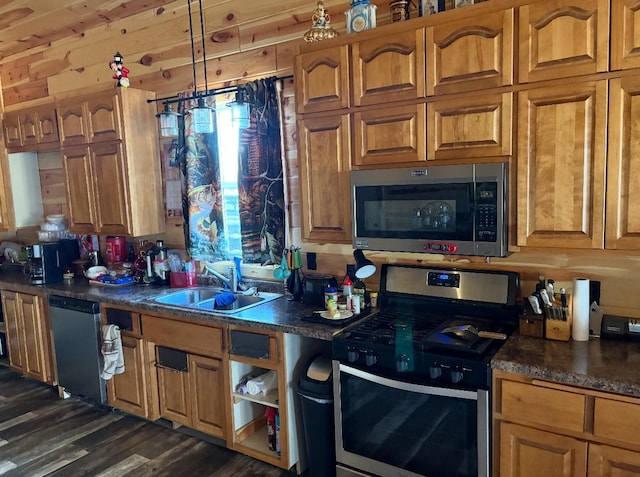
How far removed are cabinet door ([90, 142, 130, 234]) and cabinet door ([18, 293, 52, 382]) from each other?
0.80 m

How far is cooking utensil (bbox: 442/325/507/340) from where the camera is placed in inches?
85.2

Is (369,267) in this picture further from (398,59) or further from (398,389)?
(398,59)

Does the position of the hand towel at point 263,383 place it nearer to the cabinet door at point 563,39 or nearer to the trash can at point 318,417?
the trash can at point 318,417

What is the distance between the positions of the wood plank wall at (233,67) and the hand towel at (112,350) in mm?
846

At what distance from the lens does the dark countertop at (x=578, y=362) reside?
67.6 inches

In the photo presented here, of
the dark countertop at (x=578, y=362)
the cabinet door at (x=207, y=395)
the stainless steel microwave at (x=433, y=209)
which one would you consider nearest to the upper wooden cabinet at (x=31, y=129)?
the cabinet door at (x=207, y=395)

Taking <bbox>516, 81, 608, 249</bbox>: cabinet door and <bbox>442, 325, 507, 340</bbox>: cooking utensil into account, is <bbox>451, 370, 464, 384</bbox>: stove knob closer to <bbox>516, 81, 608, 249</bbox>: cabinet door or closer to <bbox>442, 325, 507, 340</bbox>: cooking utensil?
<bbox>442, 325, 507, 340</bbox>: cooking utensil

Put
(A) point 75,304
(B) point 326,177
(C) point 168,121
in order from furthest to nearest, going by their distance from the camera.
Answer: (A) point 75,304 < (C) point 168,121 < (B) point 326,177

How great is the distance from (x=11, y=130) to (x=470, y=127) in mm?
3942

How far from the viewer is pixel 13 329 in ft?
13.4

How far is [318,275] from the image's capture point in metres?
2.95

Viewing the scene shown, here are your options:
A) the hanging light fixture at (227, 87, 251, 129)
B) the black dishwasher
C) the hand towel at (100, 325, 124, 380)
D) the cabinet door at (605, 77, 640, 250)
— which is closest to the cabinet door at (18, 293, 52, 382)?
the black dishwasher

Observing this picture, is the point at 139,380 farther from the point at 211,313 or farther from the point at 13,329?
the point at 13,329

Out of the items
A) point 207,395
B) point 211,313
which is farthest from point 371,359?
point 207,395
